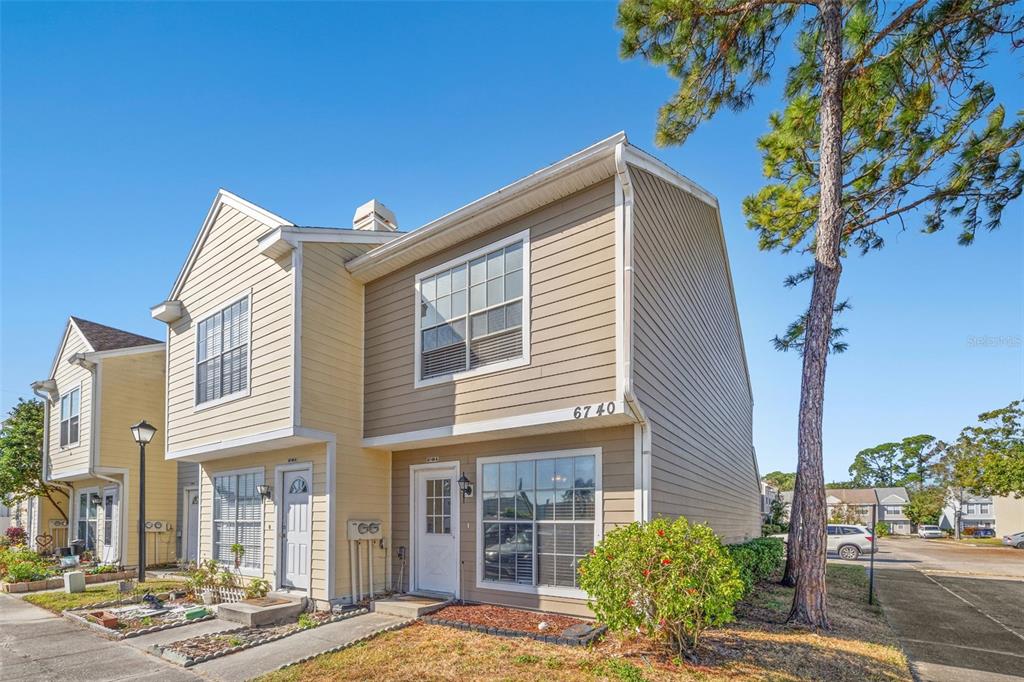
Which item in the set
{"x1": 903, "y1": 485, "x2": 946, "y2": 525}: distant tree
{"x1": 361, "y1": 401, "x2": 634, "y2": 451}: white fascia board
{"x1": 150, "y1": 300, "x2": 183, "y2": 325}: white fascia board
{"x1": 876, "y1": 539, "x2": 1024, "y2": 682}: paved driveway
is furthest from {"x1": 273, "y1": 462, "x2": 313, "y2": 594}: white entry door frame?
{"x1": 903, "y1": 485, "x2": 946, "y2": 525}: distant tree

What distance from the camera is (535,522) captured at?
815 centimetres

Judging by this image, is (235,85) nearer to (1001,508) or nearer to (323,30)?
(323,30)

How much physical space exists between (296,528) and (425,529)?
2.19 meters

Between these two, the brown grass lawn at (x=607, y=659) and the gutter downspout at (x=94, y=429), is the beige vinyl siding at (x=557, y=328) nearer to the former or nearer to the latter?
the brown grass lawn at (x=607, y=659)

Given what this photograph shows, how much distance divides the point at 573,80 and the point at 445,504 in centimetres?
818

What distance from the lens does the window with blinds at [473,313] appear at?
835 centimetres

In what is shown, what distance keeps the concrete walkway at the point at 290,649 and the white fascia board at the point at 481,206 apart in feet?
18.0

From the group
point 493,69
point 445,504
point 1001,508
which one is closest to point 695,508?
point 445,504

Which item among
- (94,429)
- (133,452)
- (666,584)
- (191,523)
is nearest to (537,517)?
(666,584)

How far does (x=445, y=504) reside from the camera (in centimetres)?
947

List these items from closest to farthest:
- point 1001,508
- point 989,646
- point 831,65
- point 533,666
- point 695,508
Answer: point 533,666
point 989,646
point 831,65
point 695,508
point 1001,508

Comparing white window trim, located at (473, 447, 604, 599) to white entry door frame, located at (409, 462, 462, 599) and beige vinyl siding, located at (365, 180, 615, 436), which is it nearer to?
white entry door frame, located at (409, 462, 462, 599)

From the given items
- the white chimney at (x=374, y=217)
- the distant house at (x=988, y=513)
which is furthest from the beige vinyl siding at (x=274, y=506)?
the distant house at (x=988, y=513)

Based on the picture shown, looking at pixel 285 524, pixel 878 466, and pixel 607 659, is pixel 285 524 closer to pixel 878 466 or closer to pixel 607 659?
pixel 607 659
